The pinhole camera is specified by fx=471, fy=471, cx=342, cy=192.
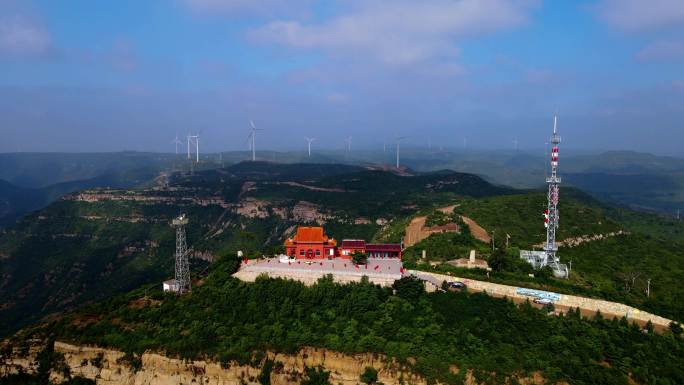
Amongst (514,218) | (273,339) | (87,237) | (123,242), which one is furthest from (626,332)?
(87,237)

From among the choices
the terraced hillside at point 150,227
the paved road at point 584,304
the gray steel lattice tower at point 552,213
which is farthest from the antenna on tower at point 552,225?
the terraced hillside at point 150,227

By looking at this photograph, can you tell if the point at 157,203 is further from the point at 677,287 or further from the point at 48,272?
the point at 677,287

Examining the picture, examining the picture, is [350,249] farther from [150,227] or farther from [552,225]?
[150,227]

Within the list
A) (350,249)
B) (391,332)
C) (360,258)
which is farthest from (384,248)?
(391,332)

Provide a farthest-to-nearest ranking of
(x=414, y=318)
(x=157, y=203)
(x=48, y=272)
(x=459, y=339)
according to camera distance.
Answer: (x=157, y=203) → (x=48, y=272) → (x=414, y=318) → (x=459, y=339)

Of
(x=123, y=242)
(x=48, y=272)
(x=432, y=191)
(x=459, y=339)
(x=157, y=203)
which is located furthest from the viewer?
(x=432, y=191)

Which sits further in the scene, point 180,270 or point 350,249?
point 350,249
